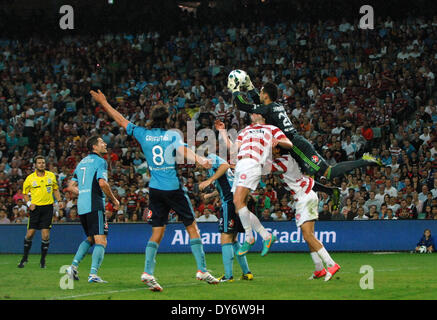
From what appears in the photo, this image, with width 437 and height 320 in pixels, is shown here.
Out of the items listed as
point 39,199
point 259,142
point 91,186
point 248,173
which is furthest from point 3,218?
point 259,142

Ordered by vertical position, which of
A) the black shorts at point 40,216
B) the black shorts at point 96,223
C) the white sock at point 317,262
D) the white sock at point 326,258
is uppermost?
the black shorts at point 96,223

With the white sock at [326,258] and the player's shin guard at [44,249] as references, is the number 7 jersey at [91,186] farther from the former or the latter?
the player's shin guard at [44,249]

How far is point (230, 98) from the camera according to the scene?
85.4ft

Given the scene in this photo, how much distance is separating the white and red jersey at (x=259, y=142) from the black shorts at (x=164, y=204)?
4.35 feet

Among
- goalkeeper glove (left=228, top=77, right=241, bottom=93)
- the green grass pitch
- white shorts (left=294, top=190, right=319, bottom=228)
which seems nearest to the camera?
the green grass pitch

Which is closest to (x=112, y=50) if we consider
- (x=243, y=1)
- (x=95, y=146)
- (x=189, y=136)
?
(x=243, y=1)

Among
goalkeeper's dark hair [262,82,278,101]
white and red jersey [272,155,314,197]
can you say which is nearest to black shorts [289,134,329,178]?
white and red jersey [272,155,314,197]

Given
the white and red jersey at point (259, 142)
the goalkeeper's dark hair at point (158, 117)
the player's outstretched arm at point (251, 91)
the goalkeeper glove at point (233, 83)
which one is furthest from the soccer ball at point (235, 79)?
the goalkeeper's dark hair at point (158, 117)

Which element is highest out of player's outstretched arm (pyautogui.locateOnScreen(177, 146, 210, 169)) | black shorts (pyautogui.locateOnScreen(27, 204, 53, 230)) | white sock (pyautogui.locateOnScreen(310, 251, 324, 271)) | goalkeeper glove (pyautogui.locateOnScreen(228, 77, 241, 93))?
goalkeeper glove (pyautogui.locateOnScreen(228, 77, 241, 93))

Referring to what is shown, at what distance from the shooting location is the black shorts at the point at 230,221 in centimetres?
1172

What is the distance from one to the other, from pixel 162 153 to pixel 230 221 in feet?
7.36

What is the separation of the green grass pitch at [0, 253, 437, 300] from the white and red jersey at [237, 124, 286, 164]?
6.77 feet

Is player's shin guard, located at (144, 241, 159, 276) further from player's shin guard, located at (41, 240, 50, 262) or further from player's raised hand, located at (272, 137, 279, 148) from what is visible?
player's shin guard, located at (41, 240, 50, 262)

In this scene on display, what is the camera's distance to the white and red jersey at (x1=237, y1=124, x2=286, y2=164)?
10812mm
